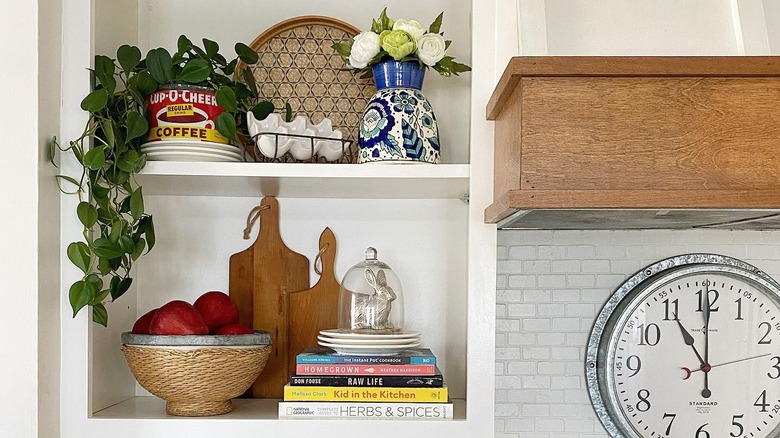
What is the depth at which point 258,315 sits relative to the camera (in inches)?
72.2

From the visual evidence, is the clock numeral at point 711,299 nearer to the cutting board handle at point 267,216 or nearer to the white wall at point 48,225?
the cutting board handle at point 267,216

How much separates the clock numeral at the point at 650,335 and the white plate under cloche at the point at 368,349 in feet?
1.74

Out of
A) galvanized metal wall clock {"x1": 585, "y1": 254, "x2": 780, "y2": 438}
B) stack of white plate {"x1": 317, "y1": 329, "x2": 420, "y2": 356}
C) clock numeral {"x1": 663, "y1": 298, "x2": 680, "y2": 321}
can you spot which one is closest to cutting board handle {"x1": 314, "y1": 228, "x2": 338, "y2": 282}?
stack of white plate {"x1": 317, "y1": 329, "x2": 420, "y2": 356}

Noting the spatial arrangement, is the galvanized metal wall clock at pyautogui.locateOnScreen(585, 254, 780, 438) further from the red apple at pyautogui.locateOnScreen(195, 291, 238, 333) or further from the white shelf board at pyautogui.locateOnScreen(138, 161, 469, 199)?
the red apple at pyautogui.locateOnScreen(195, 291, 238, 333)

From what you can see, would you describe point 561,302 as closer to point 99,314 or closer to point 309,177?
point 309,177

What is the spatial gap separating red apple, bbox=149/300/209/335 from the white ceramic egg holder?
328mm

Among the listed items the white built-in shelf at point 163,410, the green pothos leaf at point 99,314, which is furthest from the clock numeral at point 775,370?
A: the green pothos leaf at point 99,314

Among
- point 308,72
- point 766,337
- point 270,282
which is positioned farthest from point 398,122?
point 766,337

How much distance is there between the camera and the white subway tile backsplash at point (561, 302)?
1851 millimetres

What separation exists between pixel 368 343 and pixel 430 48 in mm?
552

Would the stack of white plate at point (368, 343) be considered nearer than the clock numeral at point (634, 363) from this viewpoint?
Yes

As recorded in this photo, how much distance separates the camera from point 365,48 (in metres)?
1.61

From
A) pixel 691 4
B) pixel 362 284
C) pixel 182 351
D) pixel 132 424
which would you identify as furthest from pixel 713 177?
pixel 132 424
